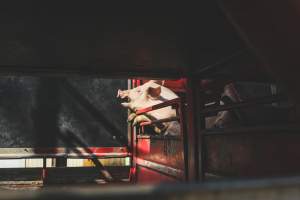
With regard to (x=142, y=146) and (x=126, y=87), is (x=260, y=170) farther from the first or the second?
(x=126, y=87)

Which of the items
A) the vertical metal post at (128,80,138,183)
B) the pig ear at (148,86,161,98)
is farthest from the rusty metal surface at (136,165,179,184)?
the pig ear at (148,86,161,98)

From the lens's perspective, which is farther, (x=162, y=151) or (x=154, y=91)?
(x=154, y=91)

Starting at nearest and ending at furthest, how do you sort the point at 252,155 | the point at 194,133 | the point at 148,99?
1. the point at 252,155
2. the point at 194,133
3. the point at 148,99

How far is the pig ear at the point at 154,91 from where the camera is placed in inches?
194

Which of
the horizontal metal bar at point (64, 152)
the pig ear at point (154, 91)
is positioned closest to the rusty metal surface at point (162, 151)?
the horizontal metal bar at point (64, 152)

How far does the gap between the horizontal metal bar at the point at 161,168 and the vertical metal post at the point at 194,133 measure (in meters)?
0.24

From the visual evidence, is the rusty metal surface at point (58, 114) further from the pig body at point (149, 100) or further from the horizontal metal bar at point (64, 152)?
the pig body at point (149, 100)

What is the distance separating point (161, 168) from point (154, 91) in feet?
4.81

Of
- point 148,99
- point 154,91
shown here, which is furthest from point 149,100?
point 154,91

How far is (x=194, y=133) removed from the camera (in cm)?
289

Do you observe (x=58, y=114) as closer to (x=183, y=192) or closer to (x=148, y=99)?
(x=148, y=99)

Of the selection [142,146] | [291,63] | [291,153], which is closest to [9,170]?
[142,146]

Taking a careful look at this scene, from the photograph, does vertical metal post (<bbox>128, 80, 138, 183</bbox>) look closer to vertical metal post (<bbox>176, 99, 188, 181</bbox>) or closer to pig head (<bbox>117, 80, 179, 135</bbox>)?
pig head (<bbox>117, 80, 179, 135</bbox>)

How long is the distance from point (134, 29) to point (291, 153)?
4.14 ft
